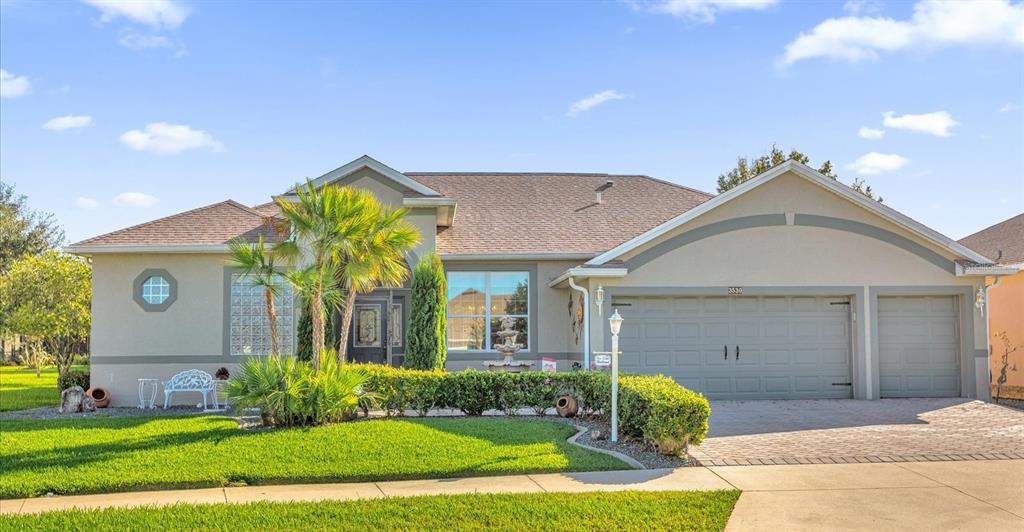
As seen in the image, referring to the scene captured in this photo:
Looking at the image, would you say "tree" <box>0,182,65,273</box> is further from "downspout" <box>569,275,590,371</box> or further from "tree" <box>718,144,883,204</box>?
"downspout" <box>569,275,590,371</box>

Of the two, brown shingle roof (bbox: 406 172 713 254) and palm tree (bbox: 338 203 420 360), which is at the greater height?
brown shingle roof (bbox: 406 172 713 254)

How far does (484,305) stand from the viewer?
17.9m

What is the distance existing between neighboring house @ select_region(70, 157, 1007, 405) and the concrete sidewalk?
6.79m

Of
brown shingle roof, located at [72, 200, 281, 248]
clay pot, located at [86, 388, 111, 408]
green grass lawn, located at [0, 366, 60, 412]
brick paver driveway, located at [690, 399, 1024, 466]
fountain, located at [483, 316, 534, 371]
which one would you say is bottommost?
green grass lawn, located at [0, 366, 60, 412]

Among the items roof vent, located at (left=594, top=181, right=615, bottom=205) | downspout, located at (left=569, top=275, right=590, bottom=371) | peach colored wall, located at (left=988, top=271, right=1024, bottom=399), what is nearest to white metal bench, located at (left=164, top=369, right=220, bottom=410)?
downspout, located at (left=569, top=275, right=590, bottom=371)

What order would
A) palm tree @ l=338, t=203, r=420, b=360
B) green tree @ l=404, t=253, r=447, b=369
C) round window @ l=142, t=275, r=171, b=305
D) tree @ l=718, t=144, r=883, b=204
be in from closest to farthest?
palm tree @ l=338, t=203, r=420, b=360 → green tree @ l=404, t=253, r=447, b=369 → round window @ l=142, t=275, r=171, b=305 → tree @ l=718, t=144, r=883, b=204

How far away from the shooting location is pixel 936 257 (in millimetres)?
16656

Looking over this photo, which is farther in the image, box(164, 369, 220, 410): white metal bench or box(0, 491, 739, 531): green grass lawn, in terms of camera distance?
box(164, 369, 220, 410): white metal bench

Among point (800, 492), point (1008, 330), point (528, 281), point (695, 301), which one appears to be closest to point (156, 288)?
point (528, 281)

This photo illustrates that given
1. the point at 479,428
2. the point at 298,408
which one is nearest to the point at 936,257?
the point at 479,428

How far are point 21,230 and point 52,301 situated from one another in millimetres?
24851

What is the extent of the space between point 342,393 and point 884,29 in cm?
1137

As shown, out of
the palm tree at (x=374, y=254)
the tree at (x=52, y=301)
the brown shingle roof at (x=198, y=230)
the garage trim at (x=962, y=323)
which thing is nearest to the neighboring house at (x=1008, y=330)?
the garage trim at (x=962, y=323)

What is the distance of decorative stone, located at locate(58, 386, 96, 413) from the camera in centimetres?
1596
